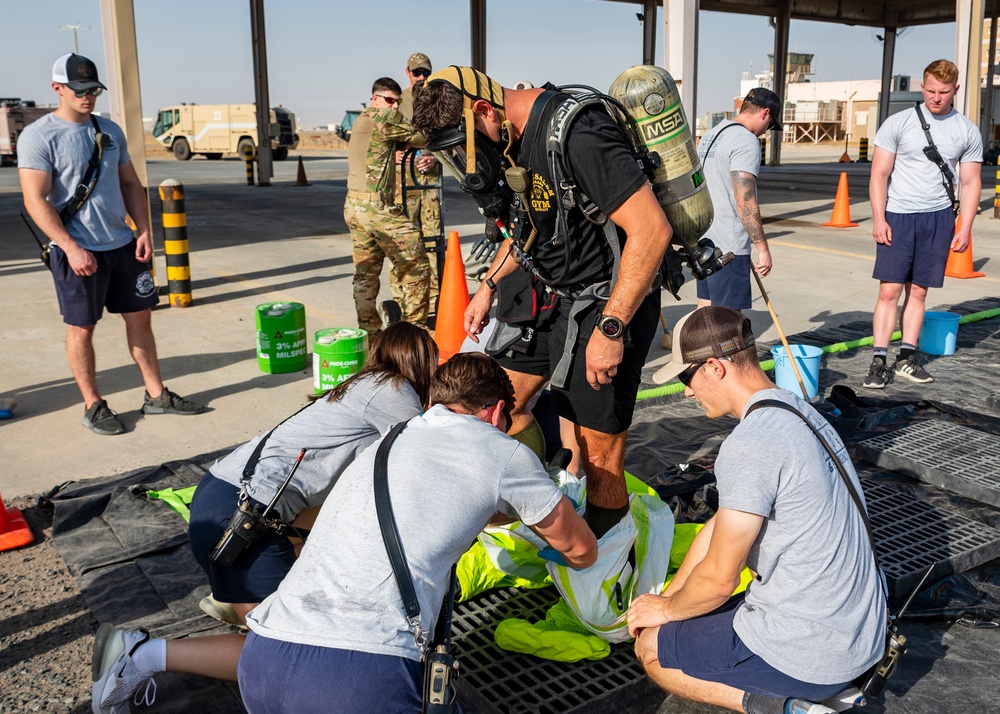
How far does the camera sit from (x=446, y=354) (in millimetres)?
6102

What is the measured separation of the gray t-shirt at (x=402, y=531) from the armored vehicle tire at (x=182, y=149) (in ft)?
121

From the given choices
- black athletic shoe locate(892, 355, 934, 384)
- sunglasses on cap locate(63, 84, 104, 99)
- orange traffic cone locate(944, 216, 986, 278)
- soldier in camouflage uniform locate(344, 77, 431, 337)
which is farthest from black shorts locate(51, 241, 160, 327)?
orange traffic cone locate(944, 216, 986, 278)

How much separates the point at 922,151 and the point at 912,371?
1.42 m

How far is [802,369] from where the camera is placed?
211 inches

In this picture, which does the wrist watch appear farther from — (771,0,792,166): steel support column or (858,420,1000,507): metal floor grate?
(771,0,792,166): steel support column

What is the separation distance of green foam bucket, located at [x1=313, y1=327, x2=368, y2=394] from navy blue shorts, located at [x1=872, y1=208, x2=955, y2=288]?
3.37 m

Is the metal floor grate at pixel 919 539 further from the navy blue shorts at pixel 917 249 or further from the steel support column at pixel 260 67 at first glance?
the steel support column at pixel 260 67

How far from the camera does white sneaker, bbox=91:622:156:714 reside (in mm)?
2553

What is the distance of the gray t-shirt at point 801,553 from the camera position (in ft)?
7.32

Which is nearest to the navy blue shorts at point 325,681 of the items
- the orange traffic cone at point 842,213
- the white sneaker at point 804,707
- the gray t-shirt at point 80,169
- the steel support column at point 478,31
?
the white sneaker at point 804,707

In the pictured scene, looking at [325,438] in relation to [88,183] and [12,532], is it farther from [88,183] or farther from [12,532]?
[88,183]

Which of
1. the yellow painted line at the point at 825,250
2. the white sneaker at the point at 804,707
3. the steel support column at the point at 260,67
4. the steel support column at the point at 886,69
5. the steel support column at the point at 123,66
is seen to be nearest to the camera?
the white sneaker at the point at 804,707

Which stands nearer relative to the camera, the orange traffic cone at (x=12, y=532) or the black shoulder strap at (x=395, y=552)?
the black shoulder strap at (x=395, y=552)

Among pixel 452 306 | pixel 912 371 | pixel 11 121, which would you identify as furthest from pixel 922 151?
pixel 11 121
